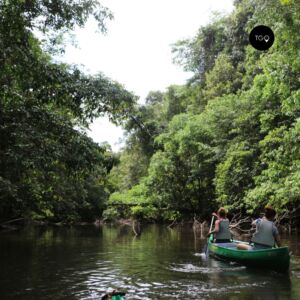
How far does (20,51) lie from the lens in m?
7.56

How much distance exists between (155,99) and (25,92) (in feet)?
140

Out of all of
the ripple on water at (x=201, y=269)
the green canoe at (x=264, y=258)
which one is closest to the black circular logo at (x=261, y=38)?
the green canoe at (x=264, y=258)

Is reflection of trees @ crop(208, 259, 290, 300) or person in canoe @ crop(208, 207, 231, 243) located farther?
person in canoe @ crop(208, 207, 231, 243)

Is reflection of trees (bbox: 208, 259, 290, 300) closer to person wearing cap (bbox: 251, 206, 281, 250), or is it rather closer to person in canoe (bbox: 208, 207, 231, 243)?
person wearing cap (bbox: 251, 206, 281, 250)

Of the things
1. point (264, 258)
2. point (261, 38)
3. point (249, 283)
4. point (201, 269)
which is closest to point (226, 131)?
point (201, 269)

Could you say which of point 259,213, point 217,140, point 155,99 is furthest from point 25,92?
point 155,99

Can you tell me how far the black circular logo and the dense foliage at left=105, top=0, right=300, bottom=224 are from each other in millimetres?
634

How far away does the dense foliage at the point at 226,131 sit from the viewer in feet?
39.7

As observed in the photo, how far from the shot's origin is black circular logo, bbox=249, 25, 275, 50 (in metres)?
8.81

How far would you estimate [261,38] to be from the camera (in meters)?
9.69

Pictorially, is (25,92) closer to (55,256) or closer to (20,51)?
(20,51)

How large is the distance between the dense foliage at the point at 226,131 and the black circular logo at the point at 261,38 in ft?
2.08

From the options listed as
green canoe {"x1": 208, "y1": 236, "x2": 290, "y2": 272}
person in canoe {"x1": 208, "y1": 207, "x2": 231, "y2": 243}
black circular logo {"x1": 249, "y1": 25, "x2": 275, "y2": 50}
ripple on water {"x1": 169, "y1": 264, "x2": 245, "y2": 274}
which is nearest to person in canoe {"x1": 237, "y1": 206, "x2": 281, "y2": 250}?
green canoe {"x1": 208, "y1": 236, "x2": 290, "y2": 272}

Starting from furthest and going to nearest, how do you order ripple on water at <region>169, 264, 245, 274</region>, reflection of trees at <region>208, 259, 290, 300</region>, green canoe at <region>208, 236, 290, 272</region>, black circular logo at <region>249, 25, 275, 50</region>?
ripple on water at <region>169, 264, 245, 274</region> → green canoe at <region>208, 236, 290, 272</region> → black circular logo at <region>249, 25, 275, 50</region> → reflection of trees at <region>208, 259, 290, 300</region>
